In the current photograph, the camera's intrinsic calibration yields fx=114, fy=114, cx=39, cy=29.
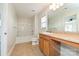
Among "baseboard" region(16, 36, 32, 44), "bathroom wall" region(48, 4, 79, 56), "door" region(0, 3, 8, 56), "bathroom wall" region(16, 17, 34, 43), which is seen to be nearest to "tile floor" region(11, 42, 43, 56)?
"door" region(0, 3, 8, 56)

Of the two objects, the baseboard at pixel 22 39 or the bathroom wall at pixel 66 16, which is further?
the baseboard at pixel 22 39

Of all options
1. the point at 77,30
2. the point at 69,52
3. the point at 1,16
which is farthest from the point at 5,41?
the point at 77,30

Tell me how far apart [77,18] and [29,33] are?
642 cm

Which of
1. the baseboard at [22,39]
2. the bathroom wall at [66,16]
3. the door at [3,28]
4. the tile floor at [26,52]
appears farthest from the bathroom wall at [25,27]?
the door at [3,28]

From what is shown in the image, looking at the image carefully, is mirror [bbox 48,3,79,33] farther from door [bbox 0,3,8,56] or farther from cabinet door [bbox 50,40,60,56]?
door [bbox 0,3,8,56]

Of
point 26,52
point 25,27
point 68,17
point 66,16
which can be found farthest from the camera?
point 25,27

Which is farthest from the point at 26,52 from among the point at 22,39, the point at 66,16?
the point at 22,39

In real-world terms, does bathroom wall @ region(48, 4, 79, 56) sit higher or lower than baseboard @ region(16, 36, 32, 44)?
higher

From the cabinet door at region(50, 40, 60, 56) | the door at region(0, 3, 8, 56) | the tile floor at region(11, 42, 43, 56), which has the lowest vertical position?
the tile floor at region(11, 42, 43, 56)

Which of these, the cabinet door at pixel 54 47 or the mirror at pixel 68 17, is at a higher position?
the mirror at pixel 68 17

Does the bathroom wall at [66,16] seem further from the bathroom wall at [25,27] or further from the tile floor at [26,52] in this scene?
the bathroom wall at [25,27]

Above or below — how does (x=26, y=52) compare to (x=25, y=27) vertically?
below

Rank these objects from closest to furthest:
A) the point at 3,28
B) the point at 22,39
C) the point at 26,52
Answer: the point at 3,28 < the point at 26,52 < the point at 22,39

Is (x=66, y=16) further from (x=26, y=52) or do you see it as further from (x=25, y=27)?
(x=25, y=27)
